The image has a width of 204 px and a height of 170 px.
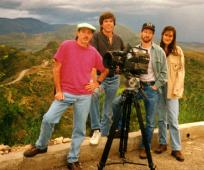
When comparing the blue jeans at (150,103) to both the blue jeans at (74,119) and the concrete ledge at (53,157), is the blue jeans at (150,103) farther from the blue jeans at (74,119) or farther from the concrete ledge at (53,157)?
the blue jeans at (74,119)

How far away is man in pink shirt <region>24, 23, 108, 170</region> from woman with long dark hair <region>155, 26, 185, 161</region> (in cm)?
130

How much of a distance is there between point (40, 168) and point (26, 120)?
1.81 m

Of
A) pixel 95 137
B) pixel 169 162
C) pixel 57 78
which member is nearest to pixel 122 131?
pixel 95 137

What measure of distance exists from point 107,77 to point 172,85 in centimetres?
98

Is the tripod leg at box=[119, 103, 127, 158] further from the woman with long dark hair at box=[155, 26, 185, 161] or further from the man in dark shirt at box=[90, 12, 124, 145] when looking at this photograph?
the woman with long dark hair at box=[155, 26, 185, 161]

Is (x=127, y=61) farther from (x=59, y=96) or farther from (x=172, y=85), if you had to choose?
(x=172, y=85)

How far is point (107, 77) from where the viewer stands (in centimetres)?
584

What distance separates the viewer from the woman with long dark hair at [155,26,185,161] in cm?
594

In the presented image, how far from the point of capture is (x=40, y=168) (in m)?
5.23

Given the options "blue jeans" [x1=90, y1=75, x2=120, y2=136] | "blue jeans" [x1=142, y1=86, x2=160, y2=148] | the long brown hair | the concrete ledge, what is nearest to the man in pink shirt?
the concrete ledge

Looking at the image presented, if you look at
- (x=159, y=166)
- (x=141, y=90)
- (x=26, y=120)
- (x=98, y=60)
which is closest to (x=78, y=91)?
(x=98, y=60)

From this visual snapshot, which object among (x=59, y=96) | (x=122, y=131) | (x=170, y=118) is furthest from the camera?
(x=170, y=118)

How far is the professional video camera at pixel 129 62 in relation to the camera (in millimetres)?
4996

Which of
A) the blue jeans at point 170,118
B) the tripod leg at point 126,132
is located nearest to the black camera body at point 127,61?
the tripod leg at point 126,132
